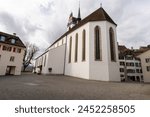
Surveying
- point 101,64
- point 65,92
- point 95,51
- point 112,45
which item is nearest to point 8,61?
point 95,51

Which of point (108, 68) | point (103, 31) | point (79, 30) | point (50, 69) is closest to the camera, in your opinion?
point (108, 68)

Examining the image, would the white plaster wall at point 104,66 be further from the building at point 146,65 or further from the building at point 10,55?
the building at point 10,55

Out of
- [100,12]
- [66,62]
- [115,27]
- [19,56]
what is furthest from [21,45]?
[115,27]

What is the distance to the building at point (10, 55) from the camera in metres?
24.3

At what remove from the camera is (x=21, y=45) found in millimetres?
28000

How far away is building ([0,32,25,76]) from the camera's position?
24.3 meters

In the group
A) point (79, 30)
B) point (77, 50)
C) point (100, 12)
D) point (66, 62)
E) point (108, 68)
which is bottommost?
point (108, 68)

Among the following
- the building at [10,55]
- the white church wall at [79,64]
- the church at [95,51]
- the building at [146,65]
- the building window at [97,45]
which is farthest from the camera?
the building at [146,65]

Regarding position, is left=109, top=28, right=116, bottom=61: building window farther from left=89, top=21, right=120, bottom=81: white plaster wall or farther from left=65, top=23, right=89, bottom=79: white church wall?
left=65, top=23, right=89, bottom=79: white church wall

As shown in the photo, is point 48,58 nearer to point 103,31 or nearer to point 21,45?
point 21,45

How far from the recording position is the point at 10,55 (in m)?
25.5

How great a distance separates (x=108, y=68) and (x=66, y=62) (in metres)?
11.0

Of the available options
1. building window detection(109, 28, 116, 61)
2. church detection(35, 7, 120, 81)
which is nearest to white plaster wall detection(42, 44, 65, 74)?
church detection(35, 7, 120, 81)

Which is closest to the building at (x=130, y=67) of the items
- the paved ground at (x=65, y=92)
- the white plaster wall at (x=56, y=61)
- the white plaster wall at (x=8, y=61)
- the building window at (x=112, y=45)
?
the white plaster wall at (x=56, y=61)
